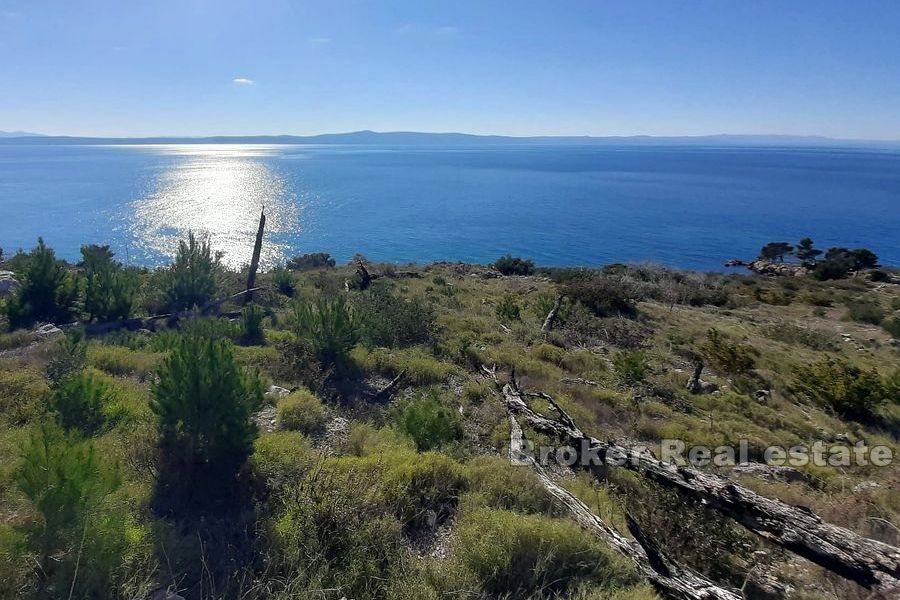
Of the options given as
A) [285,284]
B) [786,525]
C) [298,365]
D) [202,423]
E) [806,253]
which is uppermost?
[202,423]

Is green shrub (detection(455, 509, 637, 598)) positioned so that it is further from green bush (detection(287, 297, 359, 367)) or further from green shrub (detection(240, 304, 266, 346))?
green shrub (detection(240, 304, 266, 346))

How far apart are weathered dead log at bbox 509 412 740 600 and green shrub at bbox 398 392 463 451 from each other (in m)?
1.52

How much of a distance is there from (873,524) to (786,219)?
76054 mm

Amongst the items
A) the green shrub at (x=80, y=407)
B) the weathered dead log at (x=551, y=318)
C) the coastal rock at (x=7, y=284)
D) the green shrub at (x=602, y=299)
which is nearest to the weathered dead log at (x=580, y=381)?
the weathered dead log at (x=551, y=318)

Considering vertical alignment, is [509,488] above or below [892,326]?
above

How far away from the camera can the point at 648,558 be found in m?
3.73

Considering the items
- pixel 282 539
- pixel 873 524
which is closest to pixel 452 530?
pixel 282 539

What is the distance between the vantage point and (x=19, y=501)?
3801 millimetres

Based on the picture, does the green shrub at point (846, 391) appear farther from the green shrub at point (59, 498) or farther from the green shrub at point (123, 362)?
the green shrub at point (123, 362)

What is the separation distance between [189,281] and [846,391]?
16.1 m

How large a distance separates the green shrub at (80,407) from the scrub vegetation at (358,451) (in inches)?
0.9

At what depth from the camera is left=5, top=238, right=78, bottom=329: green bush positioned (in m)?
10.4

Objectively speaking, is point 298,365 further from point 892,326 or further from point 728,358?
point 892,326

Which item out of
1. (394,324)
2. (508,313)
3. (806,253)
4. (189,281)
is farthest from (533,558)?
(806,253)
